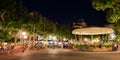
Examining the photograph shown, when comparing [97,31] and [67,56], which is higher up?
[97,31]

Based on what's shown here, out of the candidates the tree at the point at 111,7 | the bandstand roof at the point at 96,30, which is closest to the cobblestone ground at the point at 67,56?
the bandstand roof at the point at 96,30

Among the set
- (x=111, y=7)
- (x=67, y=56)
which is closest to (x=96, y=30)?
(x=67, y=56)

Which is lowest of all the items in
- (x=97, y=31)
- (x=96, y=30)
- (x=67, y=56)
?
(x=67, y=56)

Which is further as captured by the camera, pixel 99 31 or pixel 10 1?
pixel 99 31

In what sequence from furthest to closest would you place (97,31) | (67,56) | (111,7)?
(97,31), (67,56), (111,7)

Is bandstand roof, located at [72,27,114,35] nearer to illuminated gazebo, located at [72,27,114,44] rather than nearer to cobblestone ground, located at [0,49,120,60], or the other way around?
illuminated gazebo, located at [72,27,114,44]

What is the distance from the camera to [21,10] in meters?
51.7

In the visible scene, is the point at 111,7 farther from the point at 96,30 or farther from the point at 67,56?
the point at 96,30

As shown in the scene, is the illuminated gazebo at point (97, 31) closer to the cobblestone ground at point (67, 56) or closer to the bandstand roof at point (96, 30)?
the bandstand roof at point (96, 30)

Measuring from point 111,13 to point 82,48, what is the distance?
43.2 m

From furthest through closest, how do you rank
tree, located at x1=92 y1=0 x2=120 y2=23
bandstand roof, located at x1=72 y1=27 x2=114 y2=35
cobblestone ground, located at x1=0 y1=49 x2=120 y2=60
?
bandstand roof, located at x1=72 y1=27 x2=114 y2=35, cobblestone ground, located at x1=0 y1=49 x2=120 y2=60, tree, located at x1=92 y1=0 x2=120 y2=23

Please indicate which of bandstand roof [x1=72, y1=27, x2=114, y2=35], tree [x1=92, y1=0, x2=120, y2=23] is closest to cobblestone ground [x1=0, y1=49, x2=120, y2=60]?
bandstand roof [x1=72, y1=27, x2=114, y2=35]

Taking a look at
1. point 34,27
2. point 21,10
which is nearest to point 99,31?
point 21,10

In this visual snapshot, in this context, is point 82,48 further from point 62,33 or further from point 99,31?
→ point 62,33
